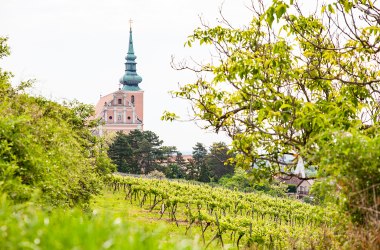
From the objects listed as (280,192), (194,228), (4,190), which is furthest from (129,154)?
(4,190)

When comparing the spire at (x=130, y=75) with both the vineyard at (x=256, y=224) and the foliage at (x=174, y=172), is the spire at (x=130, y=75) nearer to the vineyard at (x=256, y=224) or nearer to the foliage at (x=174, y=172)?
the foliage at (x=174, y=172)

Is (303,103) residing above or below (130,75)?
below

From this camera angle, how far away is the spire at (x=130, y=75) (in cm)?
12119

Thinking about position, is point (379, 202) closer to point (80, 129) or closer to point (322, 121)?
point (322, 121)

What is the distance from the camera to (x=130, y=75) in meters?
122

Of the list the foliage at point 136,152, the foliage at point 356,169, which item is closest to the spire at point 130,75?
the foliage at point 136,152

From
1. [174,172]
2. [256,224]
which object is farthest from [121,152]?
[256,224]

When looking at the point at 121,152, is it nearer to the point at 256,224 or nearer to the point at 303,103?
the point at 256,224

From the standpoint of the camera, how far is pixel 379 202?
576 centimetres

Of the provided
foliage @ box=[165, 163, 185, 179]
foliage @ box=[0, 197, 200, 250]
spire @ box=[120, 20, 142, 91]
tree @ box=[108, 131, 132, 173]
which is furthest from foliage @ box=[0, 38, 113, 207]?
spire @ box=[120, 20, 142, 91]

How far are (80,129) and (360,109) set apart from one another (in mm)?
14581

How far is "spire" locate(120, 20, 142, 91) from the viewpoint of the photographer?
4771 inches

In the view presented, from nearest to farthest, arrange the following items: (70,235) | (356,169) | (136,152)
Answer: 1. (70,235)
2. (356,169)
3. (136,152)

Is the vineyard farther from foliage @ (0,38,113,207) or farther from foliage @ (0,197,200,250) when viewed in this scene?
foliage @ (0,38,113,207)
